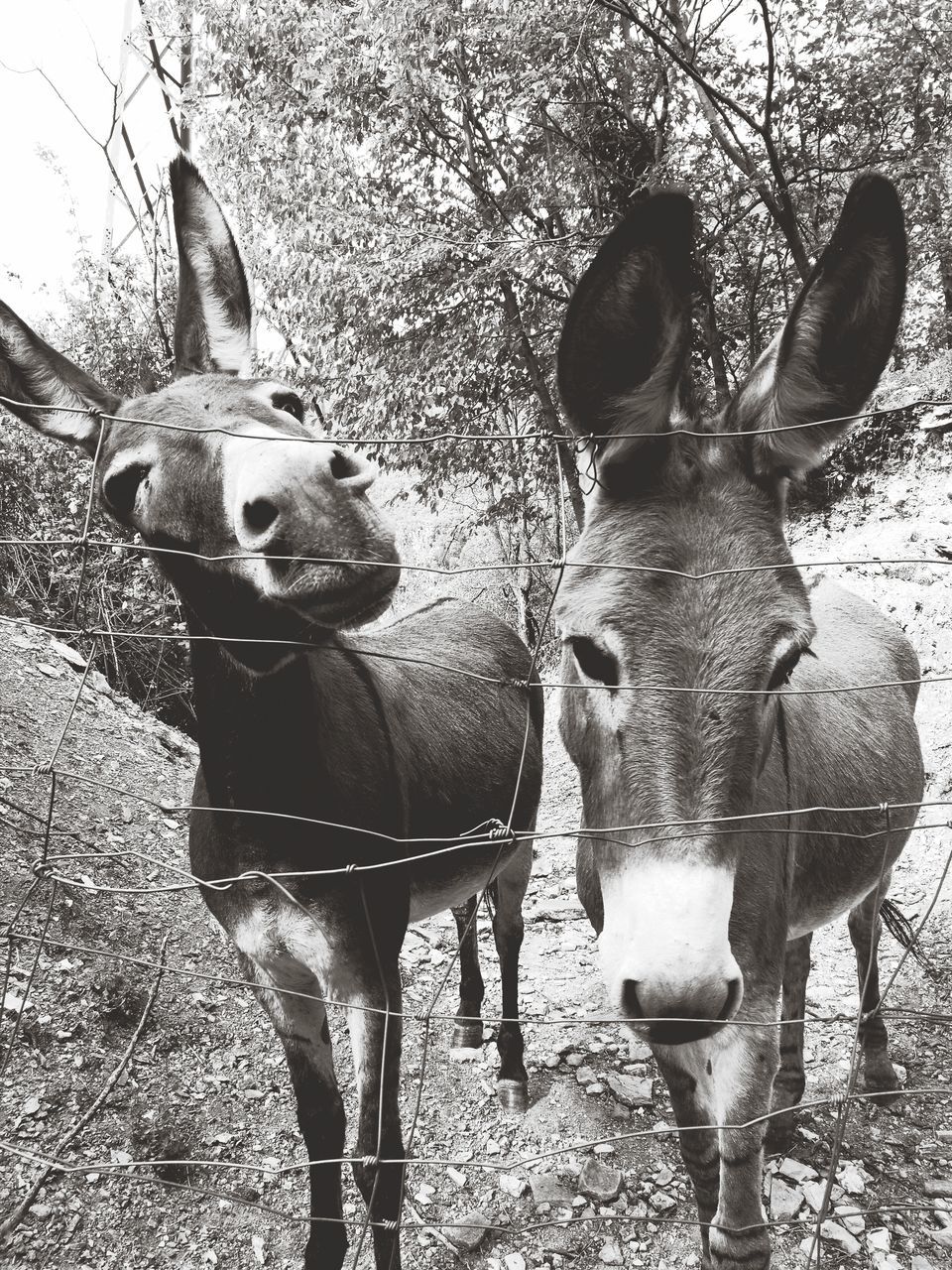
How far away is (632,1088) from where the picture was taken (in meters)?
3.41

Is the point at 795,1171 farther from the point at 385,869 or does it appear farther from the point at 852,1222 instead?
the point at 385,869

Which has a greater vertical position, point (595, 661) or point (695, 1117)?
point (595, 661)

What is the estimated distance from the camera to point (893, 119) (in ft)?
29.7

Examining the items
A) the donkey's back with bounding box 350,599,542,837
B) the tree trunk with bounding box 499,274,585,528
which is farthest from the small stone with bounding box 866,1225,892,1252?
the tree trunk with bounding box 499,274,585,528

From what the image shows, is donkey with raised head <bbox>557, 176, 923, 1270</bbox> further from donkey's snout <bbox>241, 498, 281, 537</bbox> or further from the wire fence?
donkey's snout <bbox>241, 498, 281, 537</bbox>

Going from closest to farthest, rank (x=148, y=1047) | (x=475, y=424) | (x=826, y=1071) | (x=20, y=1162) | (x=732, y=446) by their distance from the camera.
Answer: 1. (x=732, y=446)
2. (x=20, y=1162)
3. (x=148, y=1047)
4. (x=826, y=1071)
5. (x=475, y=424)

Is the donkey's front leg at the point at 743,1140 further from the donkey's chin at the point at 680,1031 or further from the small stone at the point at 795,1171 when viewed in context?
the small stone at the point at 795,1171

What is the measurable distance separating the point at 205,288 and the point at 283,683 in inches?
54.0

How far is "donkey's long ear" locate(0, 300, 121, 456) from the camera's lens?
77.4 inches

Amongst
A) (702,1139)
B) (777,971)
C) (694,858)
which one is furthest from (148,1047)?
(694,858)

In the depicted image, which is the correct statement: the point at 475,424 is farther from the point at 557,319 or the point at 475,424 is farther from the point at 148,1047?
the point at 148,1047

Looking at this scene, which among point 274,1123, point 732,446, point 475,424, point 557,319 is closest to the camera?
point 732,446

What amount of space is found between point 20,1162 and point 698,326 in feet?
32.8

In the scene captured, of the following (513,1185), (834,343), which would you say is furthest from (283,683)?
(513,1185)
